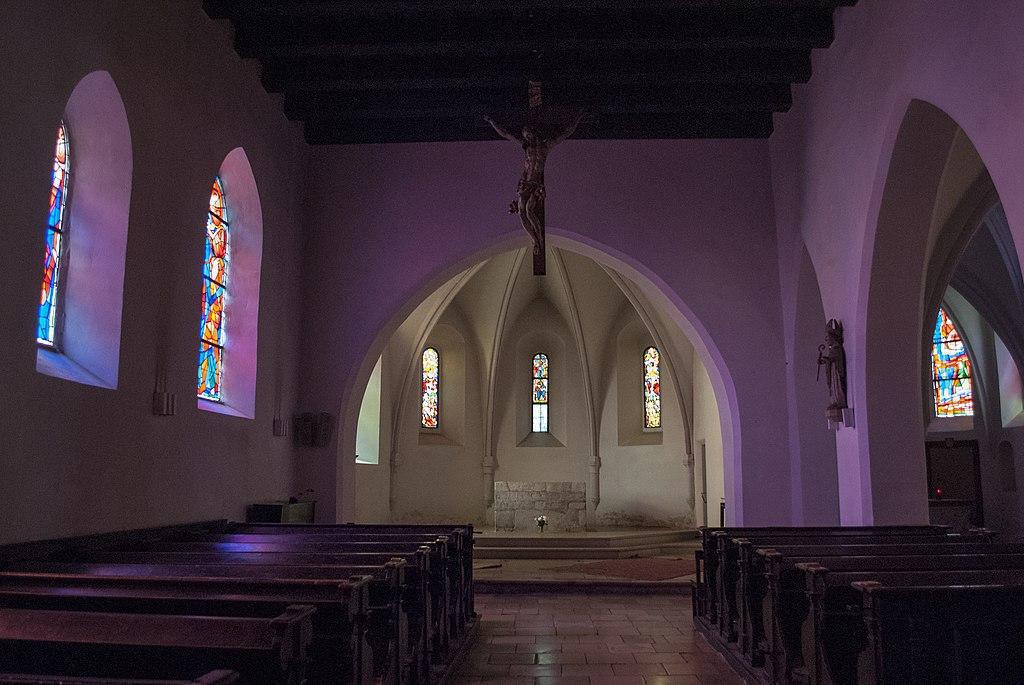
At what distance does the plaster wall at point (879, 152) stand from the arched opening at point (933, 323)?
23mm

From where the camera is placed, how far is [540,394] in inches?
744

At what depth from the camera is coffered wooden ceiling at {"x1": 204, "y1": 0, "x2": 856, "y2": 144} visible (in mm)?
8047

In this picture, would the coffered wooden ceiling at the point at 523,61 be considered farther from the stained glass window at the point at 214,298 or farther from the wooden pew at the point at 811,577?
the wooden pew at the point at 811,577

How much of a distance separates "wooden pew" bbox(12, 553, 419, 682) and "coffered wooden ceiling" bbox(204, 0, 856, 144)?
4.64 metres

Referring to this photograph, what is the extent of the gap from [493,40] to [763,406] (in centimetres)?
517

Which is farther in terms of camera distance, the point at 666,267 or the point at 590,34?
the point at 666,267

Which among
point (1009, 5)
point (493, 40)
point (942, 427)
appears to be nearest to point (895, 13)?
point (1009, 5)

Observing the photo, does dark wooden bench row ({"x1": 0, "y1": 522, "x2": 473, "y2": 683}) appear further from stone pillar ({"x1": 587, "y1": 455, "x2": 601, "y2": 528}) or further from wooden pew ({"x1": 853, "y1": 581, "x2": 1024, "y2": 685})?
stone pillar ({"x1": 587, "y1": 455, "x2": 601, "y2": 528})

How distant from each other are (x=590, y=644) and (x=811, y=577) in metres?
3.11

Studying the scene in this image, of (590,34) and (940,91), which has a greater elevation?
(590,34)

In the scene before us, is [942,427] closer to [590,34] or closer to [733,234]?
[733,234]

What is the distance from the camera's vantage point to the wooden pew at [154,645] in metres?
2.95

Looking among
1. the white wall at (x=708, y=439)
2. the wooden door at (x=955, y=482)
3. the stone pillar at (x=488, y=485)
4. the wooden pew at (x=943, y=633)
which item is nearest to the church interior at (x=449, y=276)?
the wooden pew at (x=943, y=633)

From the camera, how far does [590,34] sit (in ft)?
27.0
